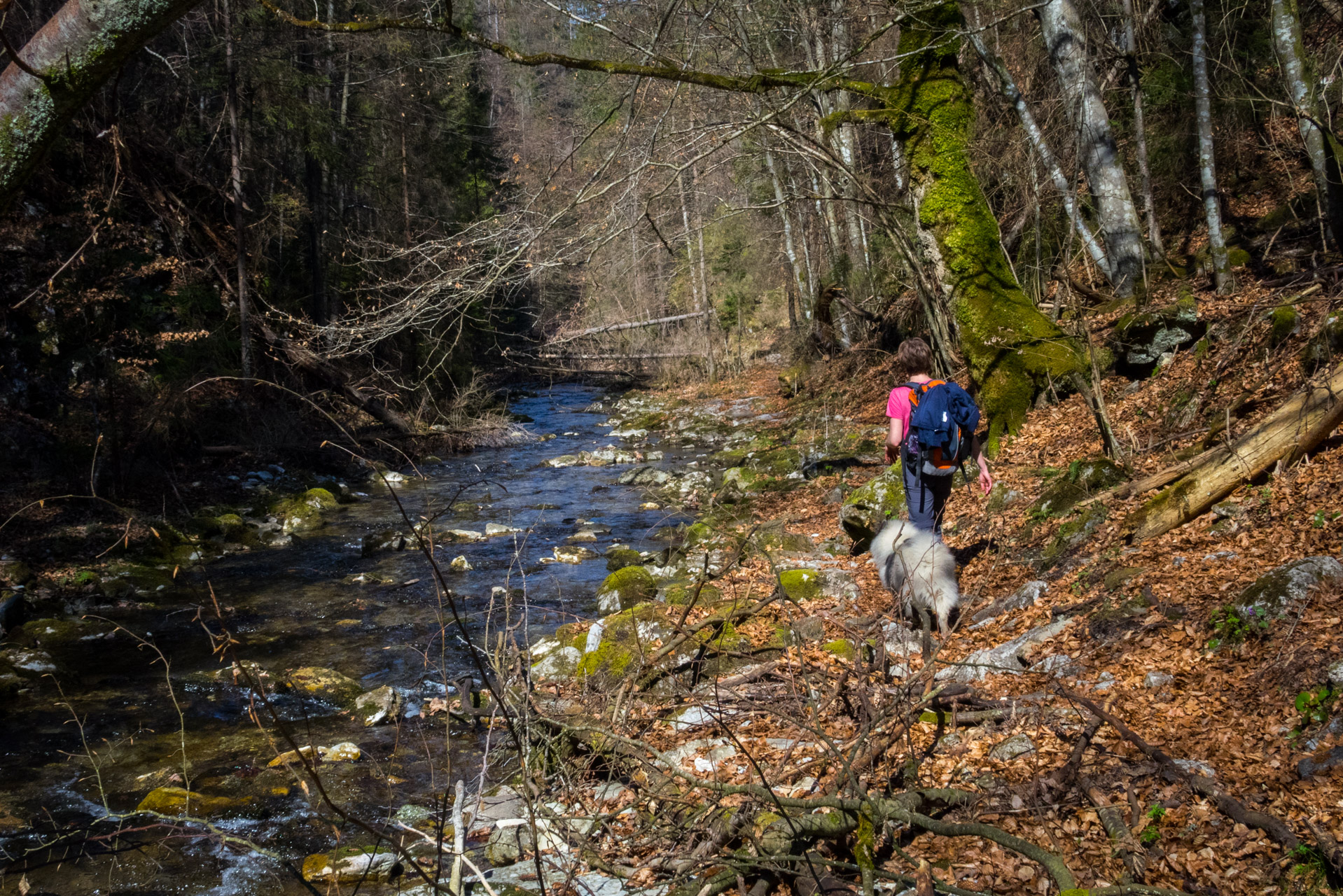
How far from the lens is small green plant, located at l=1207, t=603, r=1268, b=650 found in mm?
3859

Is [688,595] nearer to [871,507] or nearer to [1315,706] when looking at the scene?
[871,507]

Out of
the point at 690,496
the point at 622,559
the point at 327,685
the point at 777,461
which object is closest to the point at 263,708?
the point at 327,685

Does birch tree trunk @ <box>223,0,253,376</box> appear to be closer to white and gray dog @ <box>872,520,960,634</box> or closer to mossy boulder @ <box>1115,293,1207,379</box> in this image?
white and gray dog @ <box>872,520,960,634</box>

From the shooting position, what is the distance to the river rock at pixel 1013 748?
12.2 feet

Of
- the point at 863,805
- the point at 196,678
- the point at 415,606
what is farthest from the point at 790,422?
the point at 863,805

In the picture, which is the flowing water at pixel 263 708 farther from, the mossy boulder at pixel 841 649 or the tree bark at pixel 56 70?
the mossy boulder at pixel 841 649

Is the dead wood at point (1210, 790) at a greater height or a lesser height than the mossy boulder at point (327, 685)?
greater

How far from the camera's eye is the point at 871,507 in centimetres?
883

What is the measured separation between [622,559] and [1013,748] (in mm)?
6450

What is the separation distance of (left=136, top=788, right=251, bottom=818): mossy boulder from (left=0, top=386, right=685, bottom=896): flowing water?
5cm

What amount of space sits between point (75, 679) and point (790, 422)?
1259 centimetres

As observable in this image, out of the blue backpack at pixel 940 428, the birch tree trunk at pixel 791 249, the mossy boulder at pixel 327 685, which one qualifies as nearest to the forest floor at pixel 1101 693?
the blue backpack at pixel 940 428

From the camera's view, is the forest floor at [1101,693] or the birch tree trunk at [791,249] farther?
Result: the birch tree trunk at [791,249]

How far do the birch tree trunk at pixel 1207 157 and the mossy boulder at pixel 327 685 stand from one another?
1008cm
